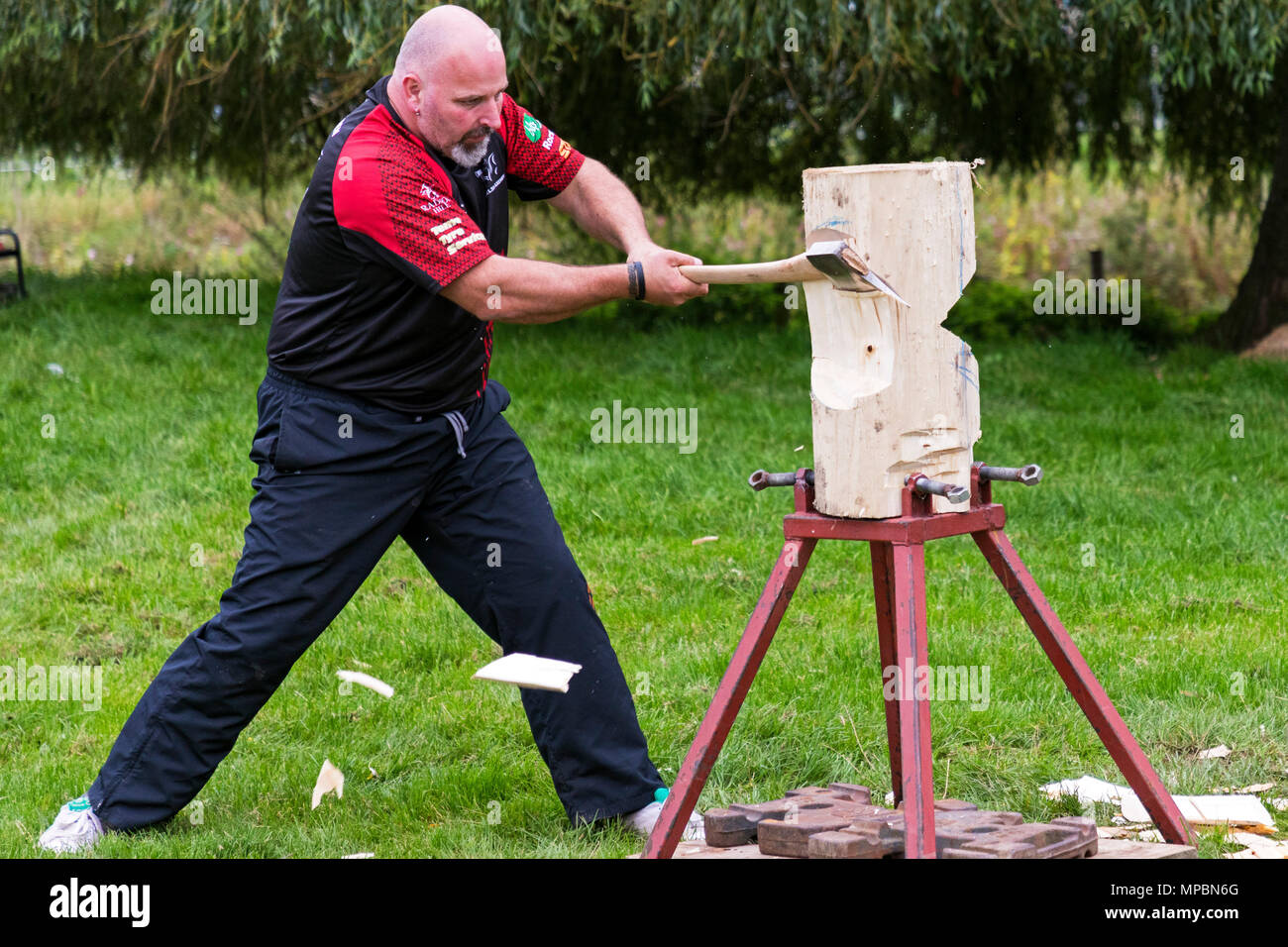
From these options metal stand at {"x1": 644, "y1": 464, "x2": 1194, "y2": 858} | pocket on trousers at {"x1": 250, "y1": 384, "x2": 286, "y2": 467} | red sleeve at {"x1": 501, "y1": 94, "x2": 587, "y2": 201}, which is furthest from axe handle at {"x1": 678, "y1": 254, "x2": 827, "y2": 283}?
pocket on trousers at {"x1": 250, "y1": 384, "x2": 286, "y2": 467}

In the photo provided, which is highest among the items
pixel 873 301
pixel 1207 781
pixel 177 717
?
pixel 873 301

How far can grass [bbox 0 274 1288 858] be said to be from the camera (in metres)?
4.22

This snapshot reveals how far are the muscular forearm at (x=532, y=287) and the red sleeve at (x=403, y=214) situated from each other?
0.13 feet

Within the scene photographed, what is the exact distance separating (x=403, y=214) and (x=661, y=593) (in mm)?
2591

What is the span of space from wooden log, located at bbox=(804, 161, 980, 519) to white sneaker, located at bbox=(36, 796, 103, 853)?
6.77ft

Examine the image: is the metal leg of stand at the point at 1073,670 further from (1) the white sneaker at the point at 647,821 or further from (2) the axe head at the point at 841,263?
(1) the white sneaker at the point at 647,821

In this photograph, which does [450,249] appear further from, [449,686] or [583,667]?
[449,686]

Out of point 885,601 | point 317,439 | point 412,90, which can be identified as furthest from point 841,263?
point 317,439

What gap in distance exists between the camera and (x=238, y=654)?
369cm

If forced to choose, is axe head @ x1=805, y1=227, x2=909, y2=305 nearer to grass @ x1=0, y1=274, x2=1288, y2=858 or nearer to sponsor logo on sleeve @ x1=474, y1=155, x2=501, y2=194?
sponsor logo on sleeve @ x1=474, y1=155, x2=501, y2=194

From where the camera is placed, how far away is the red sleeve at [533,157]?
3.97m

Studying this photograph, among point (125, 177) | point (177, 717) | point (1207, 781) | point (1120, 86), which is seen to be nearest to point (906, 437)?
point (1207, 781)

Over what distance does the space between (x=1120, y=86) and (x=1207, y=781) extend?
724 centimetres

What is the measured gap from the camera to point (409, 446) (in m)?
3.74
